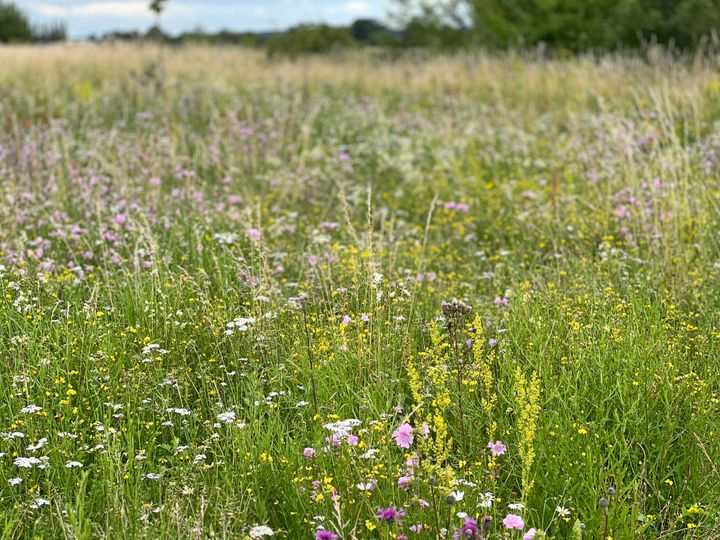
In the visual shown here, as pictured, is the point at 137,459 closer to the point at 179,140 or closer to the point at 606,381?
the point at 606,381

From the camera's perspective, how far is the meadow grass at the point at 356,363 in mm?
2922

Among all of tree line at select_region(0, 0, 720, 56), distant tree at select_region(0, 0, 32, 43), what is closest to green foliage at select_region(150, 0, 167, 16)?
tree line at select_region(0, 0, 720, 56)

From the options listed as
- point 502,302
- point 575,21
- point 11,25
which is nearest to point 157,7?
point 502,302

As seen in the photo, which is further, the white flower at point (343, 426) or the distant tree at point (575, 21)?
the distant tree at point (575, 21)

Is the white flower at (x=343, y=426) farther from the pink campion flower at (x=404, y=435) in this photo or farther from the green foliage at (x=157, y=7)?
the green foliage at (x=157, y=7)

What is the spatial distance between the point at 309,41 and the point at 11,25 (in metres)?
40.7

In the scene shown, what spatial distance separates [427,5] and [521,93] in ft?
52.8

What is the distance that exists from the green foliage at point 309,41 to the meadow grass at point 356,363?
18179 millimetres

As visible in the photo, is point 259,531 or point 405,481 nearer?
point 259,531

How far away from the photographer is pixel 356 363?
3.83 metres

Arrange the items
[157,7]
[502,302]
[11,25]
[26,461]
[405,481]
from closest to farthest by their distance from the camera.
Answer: [405,481], [26,461], [502,302], [157,7], [11,25]

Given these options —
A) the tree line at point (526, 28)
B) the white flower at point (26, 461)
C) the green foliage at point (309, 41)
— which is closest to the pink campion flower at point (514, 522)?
the white flower at point (26, 461)

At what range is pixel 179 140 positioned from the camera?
946 centimetres

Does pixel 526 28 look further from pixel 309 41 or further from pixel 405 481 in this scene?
pixel 405 481
